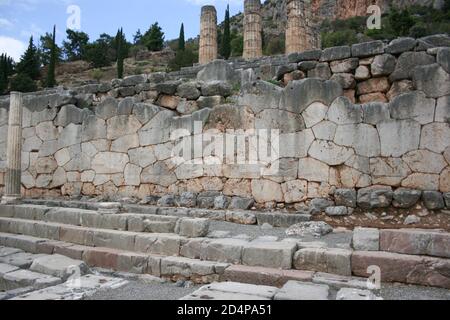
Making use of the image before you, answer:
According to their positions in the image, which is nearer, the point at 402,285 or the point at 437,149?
the point at 402,285

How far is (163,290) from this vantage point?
429 cm

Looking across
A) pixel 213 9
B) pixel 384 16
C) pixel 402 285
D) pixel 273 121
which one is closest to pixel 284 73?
pixel 273 121

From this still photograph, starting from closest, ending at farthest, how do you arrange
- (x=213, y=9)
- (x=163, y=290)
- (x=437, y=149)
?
(x=163, y=290), (x=437, y=149), (x=213, y=9)

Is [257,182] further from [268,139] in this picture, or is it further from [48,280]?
[48,280]

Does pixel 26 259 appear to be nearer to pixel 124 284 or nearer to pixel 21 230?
pixel 21 230

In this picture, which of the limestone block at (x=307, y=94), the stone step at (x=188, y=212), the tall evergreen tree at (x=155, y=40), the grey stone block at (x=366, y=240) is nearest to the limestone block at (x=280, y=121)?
the limestone block at (x=307, y=94)

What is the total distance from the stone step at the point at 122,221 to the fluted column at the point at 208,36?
1805cm

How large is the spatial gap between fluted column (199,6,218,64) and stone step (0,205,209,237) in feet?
59.2

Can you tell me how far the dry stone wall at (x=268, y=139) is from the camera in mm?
5613

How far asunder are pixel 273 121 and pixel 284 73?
1678mm

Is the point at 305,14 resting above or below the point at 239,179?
above

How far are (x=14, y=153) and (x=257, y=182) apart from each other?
5891mm

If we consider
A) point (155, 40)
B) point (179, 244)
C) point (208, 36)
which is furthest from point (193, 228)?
point (155, 40)

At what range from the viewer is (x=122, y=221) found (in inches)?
232
